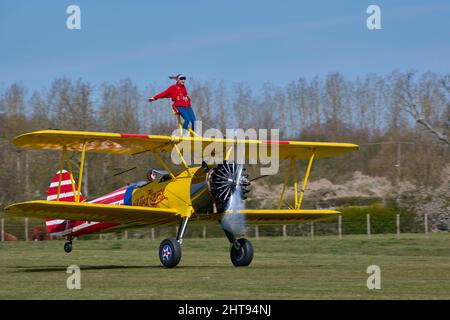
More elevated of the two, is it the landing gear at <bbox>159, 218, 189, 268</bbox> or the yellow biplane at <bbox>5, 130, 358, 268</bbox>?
the yellow biplane at <bbox>5, 130, 358, 268</bbox>

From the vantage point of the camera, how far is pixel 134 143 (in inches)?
747

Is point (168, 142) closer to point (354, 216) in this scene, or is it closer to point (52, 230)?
point (52, 230)

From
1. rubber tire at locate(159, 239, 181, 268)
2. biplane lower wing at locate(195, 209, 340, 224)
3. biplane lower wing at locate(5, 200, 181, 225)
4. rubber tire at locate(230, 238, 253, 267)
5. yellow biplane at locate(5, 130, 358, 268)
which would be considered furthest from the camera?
biplane lower wing at locate(195, 209, 340, 224)

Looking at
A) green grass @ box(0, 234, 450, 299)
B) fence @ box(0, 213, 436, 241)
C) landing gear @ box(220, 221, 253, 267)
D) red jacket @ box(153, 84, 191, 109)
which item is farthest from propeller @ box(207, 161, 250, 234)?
fence @ box(0, 213, 436, 241)

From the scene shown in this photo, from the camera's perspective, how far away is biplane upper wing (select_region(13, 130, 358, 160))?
17.5 metres

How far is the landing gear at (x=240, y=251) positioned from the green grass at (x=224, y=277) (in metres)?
0.24

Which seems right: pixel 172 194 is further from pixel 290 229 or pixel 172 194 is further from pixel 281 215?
pixel 290 229

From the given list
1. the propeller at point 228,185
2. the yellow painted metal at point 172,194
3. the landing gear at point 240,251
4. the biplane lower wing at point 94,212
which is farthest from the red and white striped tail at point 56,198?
the propeller at point 228,185

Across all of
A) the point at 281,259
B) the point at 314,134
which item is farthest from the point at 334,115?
the point at 281,259

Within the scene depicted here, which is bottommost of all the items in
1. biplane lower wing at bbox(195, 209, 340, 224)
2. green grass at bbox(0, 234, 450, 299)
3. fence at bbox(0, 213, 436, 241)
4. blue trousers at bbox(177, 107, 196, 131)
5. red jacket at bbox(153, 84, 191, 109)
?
fence at bbox(0, 213, 436, 241)

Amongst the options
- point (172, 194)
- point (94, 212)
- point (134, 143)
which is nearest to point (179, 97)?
point (134, 143)

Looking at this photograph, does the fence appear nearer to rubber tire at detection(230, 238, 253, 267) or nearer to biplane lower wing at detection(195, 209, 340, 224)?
biplane lower wing at detection(195, 209, 340, 224)

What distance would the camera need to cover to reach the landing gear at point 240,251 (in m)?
18.8

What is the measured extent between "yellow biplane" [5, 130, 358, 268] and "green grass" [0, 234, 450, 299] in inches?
43.5
